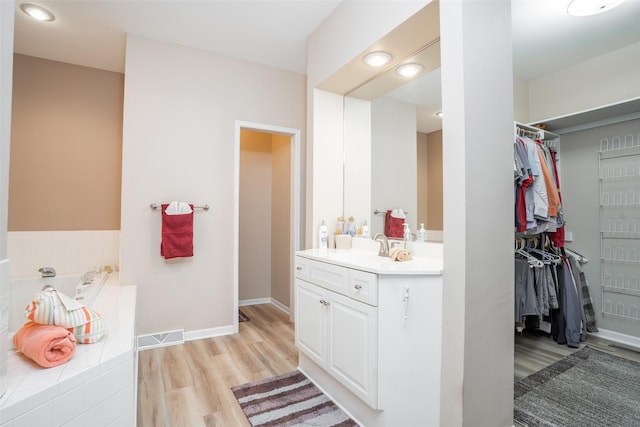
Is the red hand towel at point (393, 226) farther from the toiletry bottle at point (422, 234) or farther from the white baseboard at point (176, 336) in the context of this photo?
the white baseboard at point (176, 336)

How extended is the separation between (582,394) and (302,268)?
207 cm

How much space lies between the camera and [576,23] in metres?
2.58

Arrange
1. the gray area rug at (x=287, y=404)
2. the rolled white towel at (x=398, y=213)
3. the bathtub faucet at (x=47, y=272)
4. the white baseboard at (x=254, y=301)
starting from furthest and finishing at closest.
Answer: the white baseboard at (x=254, y=301) < the bathtub faucet at (x=47, y=272) < the rolled white towel at (x=398, y=213) < the gray area rug at (x=287, y=404)

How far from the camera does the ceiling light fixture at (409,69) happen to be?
2.21 meters

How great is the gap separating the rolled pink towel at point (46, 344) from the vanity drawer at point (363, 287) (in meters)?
1.29

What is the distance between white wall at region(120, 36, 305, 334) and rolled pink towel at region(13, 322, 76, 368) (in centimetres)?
161

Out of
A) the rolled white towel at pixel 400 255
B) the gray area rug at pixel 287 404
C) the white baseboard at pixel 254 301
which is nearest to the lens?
the gray area rug at pixel 287 404

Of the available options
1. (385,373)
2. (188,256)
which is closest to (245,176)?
(188,256)

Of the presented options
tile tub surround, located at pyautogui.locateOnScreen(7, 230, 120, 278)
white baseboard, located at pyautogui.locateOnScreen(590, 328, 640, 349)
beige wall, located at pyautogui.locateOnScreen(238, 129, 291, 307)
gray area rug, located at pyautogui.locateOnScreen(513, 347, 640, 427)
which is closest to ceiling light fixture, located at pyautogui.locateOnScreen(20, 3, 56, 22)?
tile tub surround, located at pyautogui.locateOnScreen(7, 230, 120, 278)

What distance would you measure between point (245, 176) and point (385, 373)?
3.26 meters

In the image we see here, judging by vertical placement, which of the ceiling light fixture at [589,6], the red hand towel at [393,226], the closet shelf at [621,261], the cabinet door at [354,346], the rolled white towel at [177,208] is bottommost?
the cabinet door at [354,346]

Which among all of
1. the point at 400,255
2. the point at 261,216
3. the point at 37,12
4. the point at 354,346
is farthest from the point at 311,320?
the point at 37,12

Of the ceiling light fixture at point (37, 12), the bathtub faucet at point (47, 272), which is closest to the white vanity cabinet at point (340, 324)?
the bathtub faucet at point (47, 272)

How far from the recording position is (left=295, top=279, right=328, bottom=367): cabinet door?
2.07 metres
